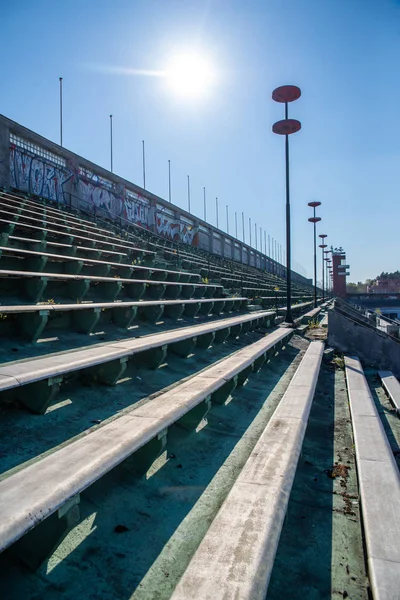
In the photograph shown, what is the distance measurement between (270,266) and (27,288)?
4429 centimetres

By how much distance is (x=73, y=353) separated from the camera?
8.48 ft

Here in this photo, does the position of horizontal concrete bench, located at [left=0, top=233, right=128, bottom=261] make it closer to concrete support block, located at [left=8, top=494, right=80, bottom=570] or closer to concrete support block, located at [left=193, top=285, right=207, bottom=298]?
concrete support block, located at [left=193, top=285, right=207, bottom=298]

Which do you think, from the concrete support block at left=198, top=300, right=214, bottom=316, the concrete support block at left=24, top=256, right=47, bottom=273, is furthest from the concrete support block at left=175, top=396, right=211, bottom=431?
→ the concrete support block at left=198, top=300, right=214, bottom=316

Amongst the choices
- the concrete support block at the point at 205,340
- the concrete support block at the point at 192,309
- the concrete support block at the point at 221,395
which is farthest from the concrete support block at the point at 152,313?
the concrete support block at the point at 221,395

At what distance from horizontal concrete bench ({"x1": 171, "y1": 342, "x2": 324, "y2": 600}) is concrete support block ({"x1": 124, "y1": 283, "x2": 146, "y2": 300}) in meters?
3.06

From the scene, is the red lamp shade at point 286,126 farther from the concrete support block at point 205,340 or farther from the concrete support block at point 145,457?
the concrete support block at point 145,457

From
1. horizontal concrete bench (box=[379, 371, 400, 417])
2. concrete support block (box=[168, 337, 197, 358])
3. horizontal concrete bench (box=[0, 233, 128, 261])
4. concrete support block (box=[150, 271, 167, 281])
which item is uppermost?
horizontal concrete bench (box=[0, 233, 128, 261])

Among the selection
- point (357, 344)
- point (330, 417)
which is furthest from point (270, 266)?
point (330, 417)

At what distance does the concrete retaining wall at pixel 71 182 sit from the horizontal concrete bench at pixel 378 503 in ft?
34.2

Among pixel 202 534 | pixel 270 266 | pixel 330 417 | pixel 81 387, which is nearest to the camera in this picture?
pixel 202 534

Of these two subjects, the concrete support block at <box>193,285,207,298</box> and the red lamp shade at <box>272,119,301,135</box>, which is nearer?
the concrete support block at <box>193,285,207,298</box>

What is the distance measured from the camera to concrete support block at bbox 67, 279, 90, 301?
3.94m

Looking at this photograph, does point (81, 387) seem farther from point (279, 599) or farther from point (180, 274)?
point (180, 274)

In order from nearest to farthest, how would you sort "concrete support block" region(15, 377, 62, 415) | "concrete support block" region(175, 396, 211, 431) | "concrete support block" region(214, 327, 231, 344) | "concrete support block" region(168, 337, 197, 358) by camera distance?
"concrete support block" region(15, 377, 62, 415)
"concrete support block" region(175, 396, 211, 431)
"concrete support block" region(168, 337, 197, 358)
"concrete support block" region(214, 327, 231, 344)
